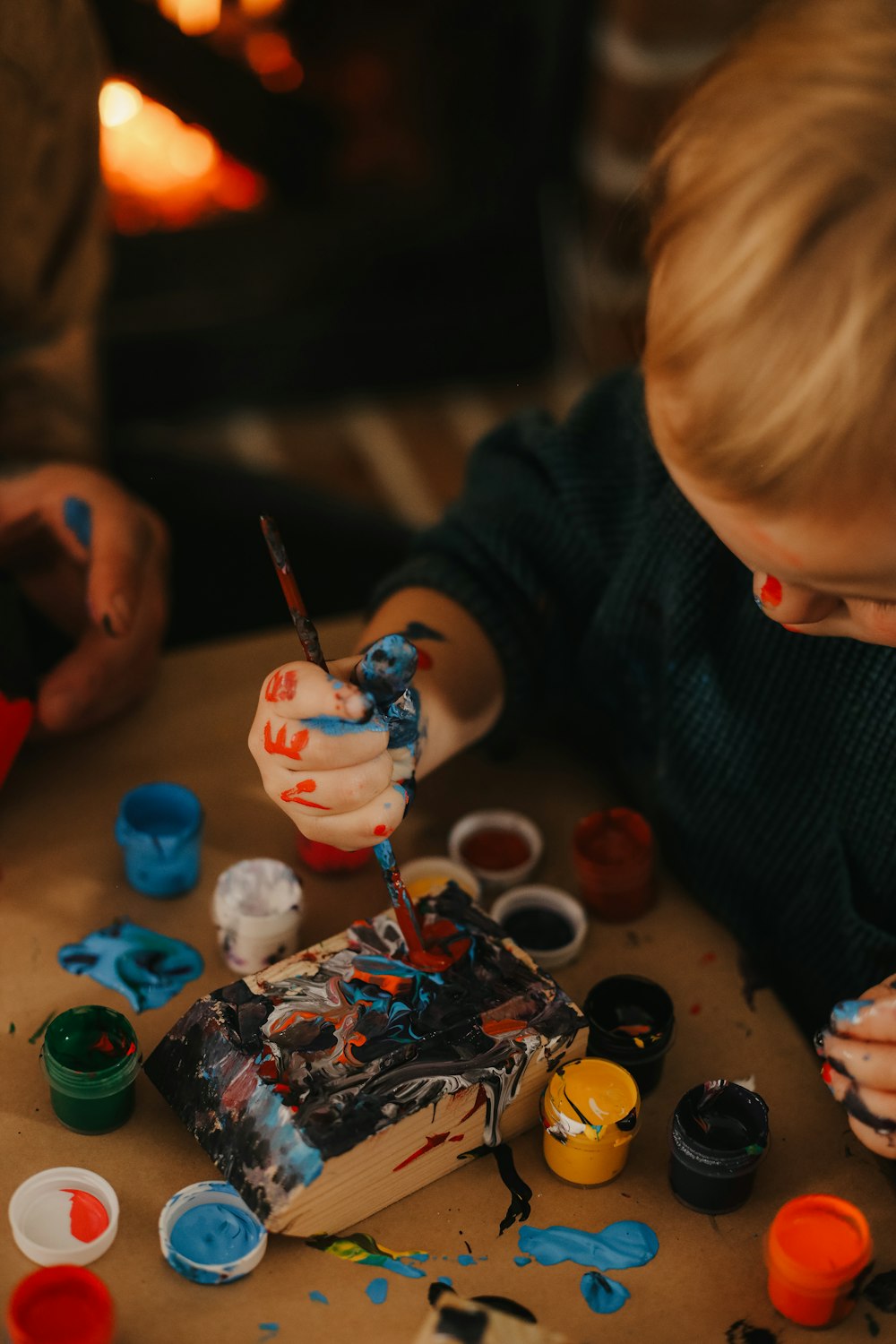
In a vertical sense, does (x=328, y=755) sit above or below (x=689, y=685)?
above

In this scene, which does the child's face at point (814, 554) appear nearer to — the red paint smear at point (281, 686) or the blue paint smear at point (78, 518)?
the red paint smear at point (281, 686)

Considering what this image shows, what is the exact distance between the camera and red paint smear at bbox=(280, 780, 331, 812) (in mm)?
833

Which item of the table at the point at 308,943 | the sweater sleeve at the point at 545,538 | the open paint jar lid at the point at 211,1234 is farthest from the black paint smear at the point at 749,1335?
the sweater sleeve at the point at 545,538

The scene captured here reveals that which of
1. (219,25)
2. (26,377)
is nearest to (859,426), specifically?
(26,377)

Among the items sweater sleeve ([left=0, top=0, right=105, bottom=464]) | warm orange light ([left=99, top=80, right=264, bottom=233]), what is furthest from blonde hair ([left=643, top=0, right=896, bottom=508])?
warm orange light ([left=99, top=80, right=264, bottom=233])

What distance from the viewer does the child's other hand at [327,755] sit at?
81 cm

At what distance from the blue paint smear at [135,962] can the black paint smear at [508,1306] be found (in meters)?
0.27

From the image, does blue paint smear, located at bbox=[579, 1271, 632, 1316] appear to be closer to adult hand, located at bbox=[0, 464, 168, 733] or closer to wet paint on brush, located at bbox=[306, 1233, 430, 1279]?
wet paint on brush, located at bbox=[306, 1233, 430, 1279]

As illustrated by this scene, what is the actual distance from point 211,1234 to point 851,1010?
0.35m

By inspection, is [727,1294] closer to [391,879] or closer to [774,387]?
[391,879]

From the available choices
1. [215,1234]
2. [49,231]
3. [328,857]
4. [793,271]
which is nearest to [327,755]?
[328,857]

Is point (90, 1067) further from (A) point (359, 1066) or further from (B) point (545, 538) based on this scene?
(B) point (545, 538)

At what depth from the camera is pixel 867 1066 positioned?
0.76 m

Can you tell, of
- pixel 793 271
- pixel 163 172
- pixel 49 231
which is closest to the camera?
pixel 793 271
